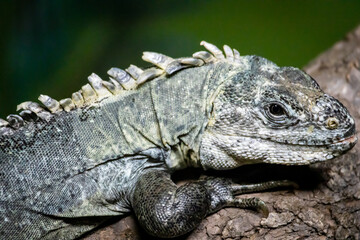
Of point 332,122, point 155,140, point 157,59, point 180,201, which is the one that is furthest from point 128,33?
point 332,122

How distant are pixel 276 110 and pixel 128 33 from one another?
9.26 feet

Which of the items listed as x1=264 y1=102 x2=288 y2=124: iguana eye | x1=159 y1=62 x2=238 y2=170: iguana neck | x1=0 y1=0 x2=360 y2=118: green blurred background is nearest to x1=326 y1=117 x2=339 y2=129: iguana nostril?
x1=264 y1=102 x2=288 y2=124: iguana eye

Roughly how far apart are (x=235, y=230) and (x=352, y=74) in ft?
7.37

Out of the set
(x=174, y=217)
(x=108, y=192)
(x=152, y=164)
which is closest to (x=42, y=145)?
(x=108, y=192)

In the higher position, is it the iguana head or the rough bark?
the iguana head

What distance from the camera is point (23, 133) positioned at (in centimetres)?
333

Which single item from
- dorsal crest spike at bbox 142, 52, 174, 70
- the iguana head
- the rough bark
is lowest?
the rough bark

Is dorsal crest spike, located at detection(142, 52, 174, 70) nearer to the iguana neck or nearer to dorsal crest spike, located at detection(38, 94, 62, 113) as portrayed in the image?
the iguana neck

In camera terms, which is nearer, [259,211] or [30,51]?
[259,211]

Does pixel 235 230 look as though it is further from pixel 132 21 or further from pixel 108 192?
pixel 132 21

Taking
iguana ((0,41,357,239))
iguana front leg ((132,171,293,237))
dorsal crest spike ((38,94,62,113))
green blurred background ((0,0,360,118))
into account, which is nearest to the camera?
iguana front leg ((132,171,293,237))

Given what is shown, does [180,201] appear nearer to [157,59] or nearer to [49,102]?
[157,59]

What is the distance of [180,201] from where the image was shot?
3.19m

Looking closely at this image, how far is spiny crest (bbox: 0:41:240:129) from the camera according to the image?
11.0ft
